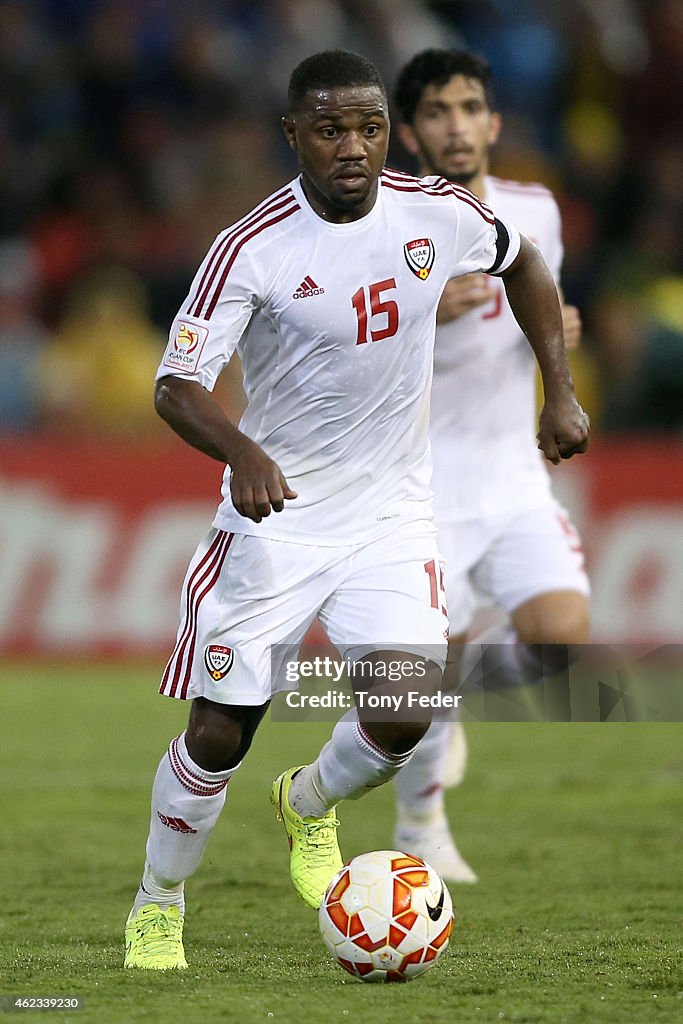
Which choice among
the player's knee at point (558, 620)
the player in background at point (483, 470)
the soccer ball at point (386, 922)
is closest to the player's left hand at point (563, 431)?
the soccer ball at point (386, 922)

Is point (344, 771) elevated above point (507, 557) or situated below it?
below

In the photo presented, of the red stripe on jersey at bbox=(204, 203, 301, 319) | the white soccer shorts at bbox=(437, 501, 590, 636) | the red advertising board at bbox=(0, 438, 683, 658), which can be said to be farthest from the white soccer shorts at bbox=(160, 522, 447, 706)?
the red advertising board at bbox=(0, 438, 683, 658)

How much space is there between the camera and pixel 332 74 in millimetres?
4719

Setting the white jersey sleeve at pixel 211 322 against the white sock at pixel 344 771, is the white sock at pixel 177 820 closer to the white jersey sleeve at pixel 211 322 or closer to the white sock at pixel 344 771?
the white sock at pixel 344 771

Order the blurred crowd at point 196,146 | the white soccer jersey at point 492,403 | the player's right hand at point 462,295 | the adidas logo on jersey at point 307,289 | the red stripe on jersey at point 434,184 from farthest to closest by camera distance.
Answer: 1. the blurred crowd at point 196,146
2. the white soccer jersey at point 492,403
3. the player's right hand at point 462,295
4. the red stripe on jersey at point 434,184
5. the adidas logo on jersey at point 307,289

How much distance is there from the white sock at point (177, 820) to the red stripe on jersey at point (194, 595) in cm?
17

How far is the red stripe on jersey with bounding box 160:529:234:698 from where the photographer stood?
190 inches

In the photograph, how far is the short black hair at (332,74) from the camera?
15.5 feet

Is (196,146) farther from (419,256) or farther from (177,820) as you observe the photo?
(177,820)

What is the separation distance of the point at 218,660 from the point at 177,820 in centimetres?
47

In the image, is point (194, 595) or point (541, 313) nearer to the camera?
point (194, 595)

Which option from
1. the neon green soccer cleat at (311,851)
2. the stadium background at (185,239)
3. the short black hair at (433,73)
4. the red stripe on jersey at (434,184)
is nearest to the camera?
the red stripe on jersey at (434,184)

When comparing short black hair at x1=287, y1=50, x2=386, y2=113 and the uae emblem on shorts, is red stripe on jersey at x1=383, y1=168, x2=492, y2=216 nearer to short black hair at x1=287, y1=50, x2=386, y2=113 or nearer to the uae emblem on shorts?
short black hair at x1=287, y1=50, x2=386, y2=113

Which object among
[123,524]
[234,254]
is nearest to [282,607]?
[234,254]
